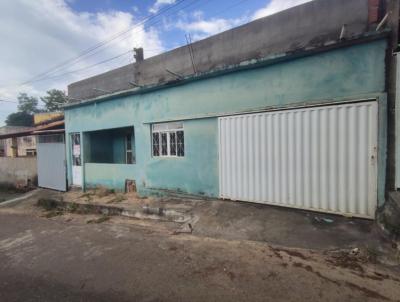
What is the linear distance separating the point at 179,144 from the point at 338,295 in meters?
5.10

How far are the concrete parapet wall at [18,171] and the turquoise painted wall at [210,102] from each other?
14.9 feet

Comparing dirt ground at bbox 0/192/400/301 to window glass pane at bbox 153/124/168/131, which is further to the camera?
window glass pane at bbox 153/124/168/131

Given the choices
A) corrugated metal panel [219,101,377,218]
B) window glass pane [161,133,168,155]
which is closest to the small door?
window glass pane [161,133,168,155]

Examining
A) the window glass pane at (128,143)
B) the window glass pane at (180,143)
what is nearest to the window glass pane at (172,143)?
the window glass pane at (180,143)

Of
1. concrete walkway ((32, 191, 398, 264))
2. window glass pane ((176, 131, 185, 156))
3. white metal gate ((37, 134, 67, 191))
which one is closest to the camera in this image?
concrete walkway ((32, 191, 398, 264))

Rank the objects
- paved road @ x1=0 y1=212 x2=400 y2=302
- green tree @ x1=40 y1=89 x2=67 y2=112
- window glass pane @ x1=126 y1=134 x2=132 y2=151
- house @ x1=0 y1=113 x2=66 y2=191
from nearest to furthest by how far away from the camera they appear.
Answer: paved road @ x1=0 y1=212 x2=400 y2=302, window glass pane @ x1=126 y1=134 x2=132 y2=151, house @ x1=0 y1=113 x2=66 y2=191, green tree @ x1=40 y1=89 x2=67 y2=112

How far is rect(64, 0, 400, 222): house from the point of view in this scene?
3.97 meters

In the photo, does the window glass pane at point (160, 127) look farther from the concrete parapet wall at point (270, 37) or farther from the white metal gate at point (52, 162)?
the white metal gate at point (52, 162)

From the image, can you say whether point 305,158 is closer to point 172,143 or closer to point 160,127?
point 172,143

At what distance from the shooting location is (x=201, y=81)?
19.9ft

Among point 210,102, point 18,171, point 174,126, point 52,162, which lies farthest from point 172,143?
point 18,171

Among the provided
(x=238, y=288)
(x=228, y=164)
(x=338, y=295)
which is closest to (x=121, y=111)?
(x=228, y=164)

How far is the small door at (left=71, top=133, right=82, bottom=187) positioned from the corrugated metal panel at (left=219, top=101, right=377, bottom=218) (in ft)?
23.3

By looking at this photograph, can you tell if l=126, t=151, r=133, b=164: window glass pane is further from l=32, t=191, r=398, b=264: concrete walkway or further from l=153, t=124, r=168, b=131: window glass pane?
l=32, t=191, r=398, b=264: concrete walkway
